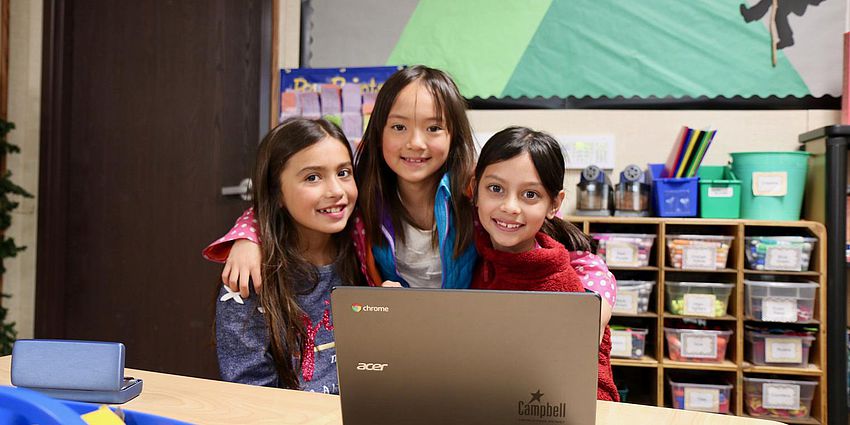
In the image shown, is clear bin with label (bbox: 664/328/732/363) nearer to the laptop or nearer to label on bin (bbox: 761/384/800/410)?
label on bin (bbox: 761/384/800/410)

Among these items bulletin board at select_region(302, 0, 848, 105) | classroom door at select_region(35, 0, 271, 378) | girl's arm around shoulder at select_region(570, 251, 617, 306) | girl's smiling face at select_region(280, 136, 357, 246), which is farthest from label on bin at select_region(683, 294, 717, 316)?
classroom door at select_region(35, 0, 271, 378)

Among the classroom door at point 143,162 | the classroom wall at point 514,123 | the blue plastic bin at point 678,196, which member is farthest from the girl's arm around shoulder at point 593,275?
the classroom door at point 143,162

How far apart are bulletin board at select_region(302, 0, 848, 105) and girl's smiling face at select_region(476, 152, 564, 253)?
5.02 ft

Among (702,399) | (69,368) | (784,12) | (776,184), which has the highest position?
(784,12)

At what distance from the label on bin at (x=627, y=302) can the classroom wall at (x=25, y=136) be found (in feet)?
8.76

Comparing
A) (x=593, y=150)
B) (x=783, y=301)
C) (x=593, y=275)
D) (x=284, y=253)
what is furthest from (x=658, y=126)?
(x=284, y=253)

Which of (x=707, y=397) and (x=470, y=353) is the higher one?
(x=470, y=353)

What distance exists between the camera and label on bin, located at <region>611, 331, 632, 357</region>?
2.52m

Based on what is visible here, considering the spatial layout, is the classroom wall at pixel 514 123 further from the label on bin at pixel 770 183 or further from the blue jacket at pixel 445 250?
the blue jacket at pixel 445 250

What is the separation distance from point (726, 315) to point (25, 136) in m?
3.19

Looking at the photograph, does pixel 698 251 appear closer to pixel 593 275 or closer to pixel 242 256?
pixel 593 275

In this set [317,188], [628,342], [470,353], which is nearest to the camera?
[470,353]

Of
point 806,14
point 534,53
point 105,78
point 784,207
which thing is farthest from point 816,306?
point 105,78

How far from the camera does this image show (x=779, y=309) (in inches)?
96.1
